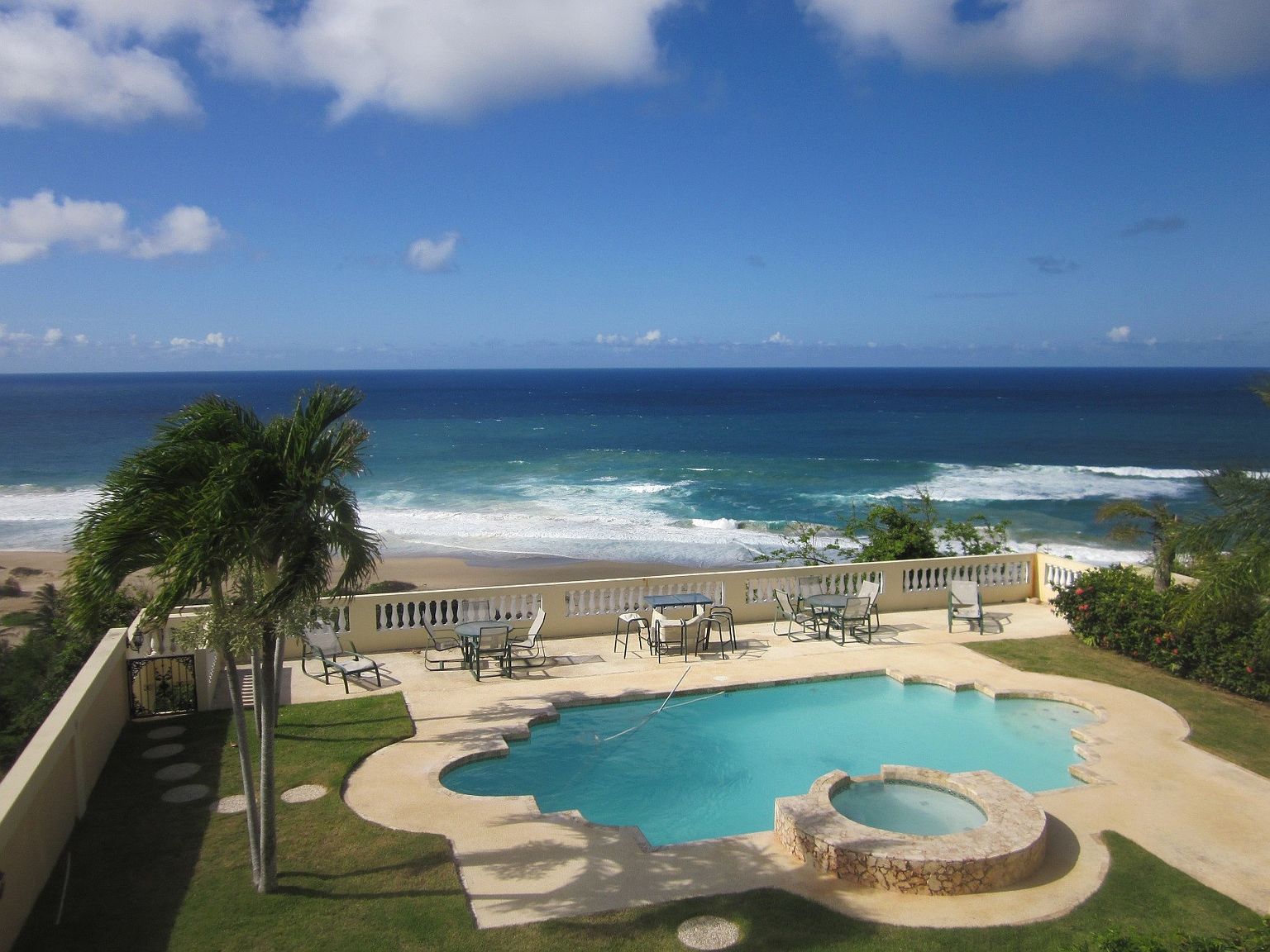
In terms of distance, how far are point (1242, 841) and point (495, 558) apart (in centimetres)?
2376

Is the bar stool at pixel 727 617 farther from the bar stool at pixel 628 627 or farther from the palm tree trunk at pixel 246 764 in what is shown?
the palm tree trunk at pixel 246 764

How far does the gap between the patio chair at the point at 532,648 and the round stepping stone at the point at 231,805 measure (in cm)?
453

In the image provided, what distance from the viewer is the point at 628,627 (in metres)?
13.9

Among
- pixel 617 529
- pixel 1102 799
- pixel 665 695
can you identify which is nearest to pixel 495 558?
pixel 617 529

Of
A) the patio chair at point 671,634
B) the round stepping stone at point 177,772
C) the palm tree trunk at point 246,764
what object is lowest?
the round stepping stone at point 177,772

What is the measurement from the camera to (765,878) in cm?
693

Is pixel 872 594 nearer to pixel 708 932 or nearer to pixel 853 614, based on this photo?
pixel 853 614

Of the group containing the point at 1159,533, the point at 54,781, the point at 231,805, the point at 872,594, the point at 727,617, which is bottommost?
the point at 231,805

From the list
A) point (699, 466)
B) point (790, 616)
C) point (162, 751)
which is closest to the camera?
point (162, 751)

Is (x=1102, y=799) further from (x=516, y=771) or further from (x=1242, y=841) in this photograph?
(x=516, y=771)

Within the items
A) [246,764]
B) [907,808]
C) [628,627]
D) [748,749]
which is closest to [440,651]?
[628,627]

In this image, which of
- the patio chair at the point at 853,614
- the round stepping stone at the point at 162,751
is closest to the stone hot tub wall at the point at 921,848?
the patio chair at the point at 853,614

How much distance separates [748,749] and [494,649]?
3935 millimetres

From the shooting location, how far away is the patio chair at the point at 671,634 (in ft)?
43.4
